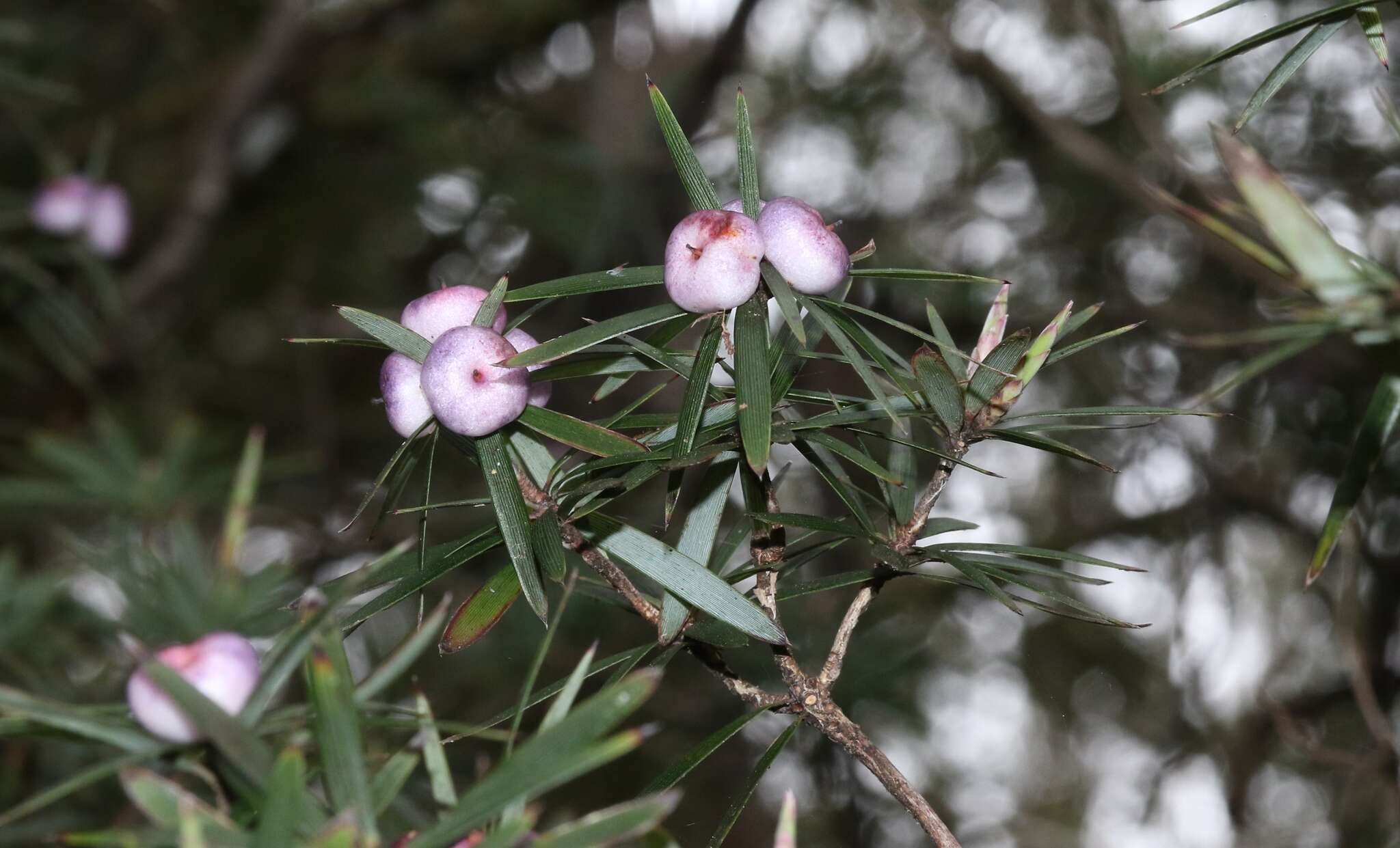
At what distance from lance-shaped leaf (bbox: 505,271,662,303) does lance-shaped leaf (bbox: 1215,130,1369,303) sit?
169mm

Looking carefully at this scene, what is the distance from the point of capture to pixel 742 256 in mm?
346

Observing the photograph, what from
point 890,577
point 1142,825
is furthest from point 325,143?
point 890,577

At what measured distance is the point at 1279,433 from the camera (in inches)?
48.3

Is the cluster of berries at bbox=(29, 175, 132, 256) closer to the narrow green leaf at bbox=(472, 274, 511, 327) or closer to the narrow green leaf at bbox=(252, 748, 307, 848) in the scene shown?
the narrow green leaf at bbox=(472, 274, 511, 327)

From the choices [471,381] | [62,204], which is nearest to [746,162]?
[471,381]

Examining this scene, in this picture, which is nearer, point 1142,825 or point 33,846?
point 33,846

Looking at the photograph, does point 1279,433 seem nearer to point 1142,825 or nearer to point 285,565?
point 1142,825

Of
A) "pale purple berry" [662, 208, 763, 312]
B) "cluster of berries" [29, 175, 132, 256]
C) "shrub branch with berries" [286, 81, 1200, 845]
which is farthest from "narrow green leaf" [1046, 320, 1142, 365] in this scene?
"cluster of berries" [29, 175, 132, 256]

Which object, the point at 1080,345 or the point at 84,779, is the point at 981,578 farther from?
the point at 84,779

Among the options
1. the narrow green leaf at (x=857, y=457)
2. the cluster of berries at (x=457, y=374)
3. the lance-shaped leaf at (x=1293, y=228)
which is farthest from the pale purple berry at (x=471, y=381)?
the lance-shaped leaf at (x=1293, y=228)

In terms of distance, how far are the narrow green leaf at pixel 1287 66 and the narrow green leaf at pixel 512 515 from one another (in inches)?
10.1

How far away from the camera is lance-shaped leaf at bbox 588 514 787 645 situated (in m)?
0.33

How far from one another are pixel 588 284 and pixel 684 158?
0.21 ft

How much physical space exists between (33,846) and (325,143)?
4.57 feet
